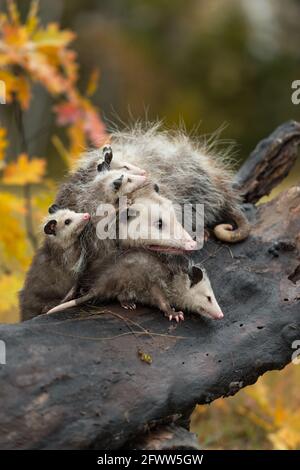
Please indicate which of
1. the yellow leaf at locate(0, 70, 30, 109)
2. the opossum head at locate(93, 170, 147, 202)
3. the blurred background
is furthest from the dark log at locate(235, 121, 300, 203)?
the blurred background

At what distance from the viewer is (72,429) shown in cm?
204

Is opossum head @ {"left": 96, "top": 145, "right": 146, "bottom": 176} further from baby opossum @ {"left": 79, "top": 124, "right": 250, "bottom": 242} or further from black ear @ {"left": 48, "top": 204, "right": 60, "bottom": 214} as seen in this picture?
black ear @ {"left": 48, "top": 204, "right": 60, "bottom": 214}

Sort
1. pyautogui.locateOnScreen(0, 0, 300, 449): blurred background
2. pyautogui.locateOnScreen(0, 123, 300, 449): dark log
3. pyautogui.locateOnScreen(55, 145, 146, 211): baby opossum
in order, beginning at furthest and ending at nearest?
pyautogui.locateOnScreen(0, 0, 300, 449): blurred background
pyautogui.locateOnScreen(55, 145, 146, 211): baby opossum
pyautogui.locateOnScreen(0, 123, 300, 449): dark log

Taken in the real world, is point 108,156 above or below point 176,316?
above

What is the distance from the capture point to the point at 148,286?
8.37 ft

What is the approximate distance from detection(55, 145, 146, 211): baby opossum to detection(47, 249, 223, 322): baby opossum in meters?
0.29

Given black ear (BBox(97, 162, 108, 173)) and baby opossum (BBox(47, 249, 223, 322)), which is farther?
black ear (BBox(97, 162, 108, 173))

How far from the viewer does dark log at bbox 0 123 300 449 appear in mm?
2053

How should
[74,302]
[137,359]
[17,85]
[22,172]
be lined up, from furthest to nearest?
[17,85], [22,172], [74,302], [137,359]

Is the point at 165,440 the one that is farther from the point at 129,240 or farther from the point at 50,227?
the point at 50,227

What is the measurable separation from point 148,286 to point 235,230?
2.12 feet

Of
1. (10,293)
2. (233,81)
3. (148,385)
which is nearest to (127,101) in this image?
(233,81)

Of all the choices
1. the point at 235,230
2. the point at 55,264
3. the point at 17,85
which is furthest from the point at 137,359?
the point at 17,85

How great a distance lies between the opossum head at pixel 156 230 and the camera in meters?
2.52
